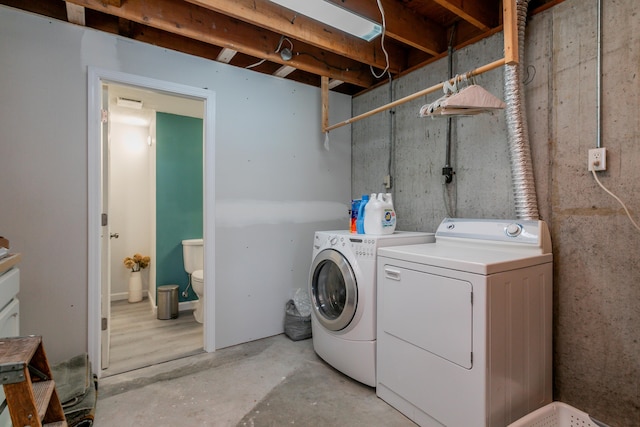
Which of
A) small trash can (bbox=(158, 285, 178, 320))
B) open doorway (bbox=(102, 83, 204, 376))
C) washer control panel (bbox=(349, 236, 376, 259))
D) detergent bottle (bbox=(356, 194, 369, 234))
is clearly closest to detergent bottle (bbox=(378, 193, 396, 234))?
detergent bottle (bbox=(356, 194, 369, 234))

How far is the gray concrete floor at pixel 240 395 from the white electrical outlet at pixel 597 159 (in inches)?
63.0

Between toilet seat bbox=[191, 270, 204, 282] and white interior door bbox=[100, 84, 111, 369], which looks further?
toilet seat bbox=[191, 270, 204, 282]

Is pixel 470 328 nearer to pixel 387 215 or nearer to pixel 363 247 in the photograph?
pixel 363 247

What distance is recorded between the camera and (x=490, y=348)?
1.31 metres

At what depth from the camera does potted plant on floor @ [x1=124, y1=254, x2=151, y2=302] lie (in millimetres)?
3695

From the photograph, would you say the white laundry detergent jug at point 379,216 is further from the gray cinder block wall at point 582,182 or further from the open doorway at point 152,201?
the open doorway at point 152,201

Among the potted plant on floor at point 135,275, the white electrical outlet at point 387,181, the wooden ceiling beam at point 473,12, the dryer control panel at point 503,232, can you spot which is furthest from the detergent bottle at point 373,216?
the potted plant on floor at point 135,275

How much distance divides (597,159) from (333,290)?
1.66 metres

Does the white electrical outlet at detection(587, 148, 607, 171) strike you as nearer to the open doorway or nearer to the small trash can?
the open doorway

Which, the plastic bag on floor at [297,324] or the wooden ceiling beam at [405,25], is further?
the plastic bag on floor at [297,324]

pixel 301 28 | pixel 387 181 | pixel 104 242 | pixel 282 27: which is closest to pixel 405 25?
pixel 301 28

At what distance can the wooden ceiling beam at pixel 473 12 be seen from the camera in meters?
1.76

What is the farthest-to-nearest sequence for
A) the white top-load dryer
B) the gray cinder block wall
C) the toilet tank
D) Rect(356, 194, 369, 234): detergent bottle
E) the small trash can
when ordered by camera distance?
the toilet tank
the small trash can
Rect(356, 194, 369, 234): detergent bottle
the gray cinder block wall
the white top-load dryer

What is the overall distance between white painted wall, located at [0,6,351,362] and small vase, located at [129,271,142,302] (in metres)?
1.87
